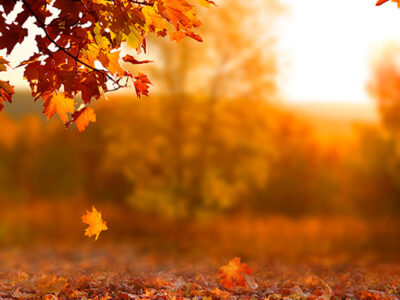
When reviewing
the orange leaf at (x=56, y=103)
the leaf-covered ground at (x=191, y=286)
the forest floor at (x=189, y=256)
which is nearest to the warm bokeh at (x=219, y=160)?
the forest floor at (x=189, y=256)

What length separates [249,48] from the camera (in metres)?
13.9

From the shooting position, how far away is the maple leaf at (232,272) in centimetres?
443

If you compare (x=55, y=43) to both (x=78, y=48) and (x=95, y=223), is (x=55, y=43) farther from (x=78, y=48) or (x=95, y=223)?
(x=95, y=223)

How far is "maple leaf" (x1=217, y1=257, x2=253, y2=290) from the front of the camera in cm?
443

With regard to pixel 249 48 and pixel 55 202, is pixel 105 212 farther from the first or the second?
pixel 249 48

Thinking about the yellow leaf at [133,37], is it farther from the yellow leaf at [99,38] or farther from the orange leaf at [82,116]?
the orange leaf at [82,116]

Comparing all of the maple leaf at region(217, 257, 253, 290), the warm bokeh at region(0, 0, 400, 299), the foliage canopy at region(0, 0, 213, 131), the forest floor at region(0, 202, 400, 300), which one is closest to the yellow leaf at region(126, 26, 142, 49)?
the foliage canopy at region(0, 0, 213, 131)

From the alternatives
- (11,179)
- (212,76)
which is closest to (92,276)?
(212,76)

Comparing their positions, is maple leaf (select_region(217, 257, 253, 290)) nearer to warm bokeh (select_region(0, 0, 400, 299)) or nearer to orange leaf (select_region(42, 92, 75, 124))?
orange leaf (select_region(42, 92, 75, 124))

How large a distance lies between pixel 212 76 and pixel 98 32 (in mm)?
11370

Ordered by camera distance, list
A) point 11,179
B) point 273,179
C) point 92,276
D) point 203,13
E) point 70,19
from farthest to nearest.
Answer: point 11,179, point 273,179, point 203,13, point 92,276, point 70,19

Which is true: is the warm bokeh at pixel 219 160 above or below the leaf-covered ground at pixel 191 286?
above

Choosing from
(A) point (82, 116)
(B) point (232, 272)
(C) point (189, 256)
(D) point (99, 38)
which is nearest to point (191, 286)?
(B) point (232, 272)

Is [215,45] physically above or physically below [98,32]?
above
